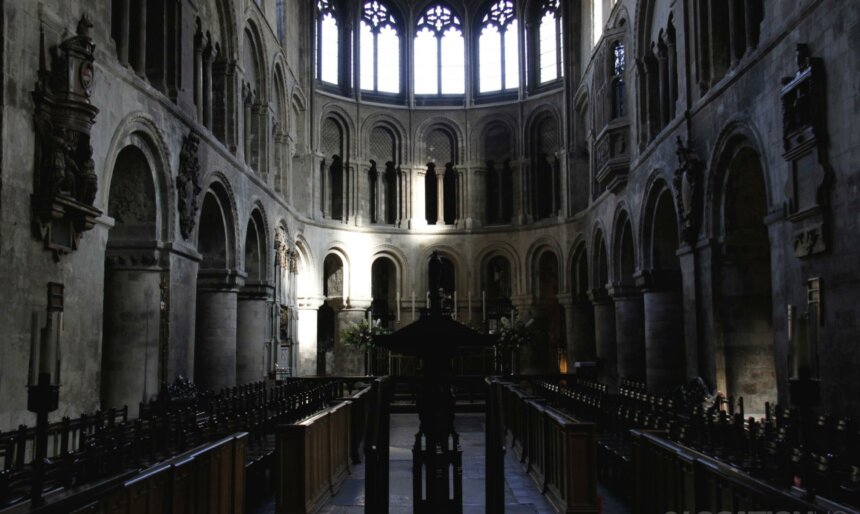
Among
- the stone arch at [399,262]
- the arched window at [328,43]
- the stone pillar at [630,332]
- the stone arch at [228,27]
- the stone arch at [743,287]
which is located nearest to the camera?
the stone arch at [743,287]

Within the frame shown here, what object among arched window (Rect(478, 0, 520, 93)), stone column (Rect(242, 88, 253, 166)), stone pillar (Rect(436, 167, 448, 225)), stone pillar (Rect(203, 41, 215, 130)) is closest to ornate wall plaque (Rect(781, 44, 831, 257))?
stone pillar (Rect(203, 41, 215, 130))

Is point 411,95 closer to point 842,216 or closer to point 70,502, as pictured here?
point 842,216

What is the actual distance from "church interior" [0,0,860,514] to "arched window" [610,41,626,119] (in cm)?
13

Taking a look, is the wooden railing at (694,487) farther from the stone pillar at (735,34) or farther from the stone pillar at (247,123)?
the stone pillar at (247,123)

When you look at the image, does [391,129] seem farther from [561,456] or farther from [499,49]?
[561,456]

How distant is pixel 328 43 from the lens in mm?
35500

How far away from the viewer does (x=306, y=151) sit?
32.1 metres

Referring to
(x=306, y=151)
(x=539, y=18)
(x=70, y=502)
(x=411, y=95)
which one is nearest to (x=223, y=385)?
(x=306, y=151)

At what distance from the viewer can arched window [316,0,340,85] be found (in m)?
34.8

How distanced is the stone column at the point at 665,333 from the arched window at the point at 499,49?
18256 mm

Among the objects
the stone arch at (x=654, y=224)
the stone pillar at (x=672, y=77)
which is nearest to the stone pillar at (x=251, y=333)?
the stone arch at (x=654, y=224)

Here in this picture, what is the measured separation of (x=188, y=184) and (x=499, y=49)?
2362 cm

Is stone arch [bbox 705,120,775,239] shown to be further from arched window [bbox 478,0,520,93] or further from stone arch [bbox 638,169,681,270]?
arched window [bbox 478,0,520,93]

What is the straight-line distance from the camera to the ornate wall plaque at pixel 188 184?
53.5 feet
